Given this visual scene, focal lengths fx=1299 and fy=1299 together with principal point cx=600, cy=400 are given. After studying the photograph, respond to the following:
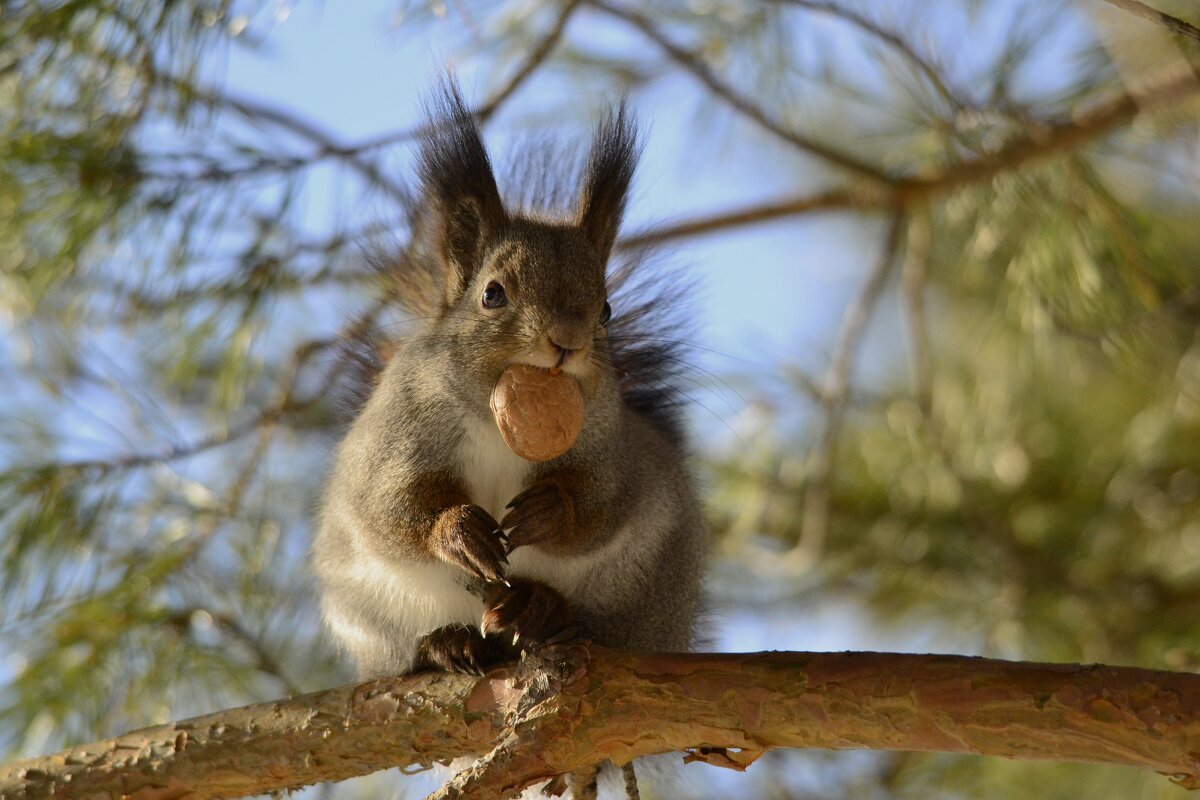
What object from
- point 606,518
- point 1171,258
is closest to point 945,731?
point 606,518

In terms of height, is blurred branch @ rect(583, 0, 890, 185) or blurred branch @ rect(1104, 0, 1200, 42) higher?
blurred branch @ rect(583, 0, 890, 185)

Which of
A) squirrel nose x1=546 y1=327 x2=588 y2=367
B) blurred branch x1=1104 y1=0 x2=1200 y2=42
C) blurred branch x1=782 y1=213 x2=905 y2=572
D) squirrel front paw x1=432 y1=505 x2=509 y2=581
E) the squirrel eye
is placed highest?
blurred branch x1=782 y1=213 x2=905 y2=572

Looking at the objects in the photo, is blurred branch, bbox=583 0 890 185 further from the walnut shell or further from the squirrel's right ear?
the walnut shell

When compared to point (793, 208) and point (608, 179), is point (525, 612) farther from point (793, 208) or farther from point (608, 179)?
point (793, 208)

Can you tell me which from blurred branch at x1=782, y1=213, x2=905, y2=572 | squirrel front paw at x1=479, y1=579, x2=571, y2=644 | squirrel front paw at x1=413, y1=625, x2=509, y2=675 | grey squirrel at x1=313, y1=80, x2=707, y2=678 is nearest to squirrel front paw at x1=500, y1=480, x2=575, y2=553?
grey squirrel at x1=313, y1=80, x2=707, y2=678

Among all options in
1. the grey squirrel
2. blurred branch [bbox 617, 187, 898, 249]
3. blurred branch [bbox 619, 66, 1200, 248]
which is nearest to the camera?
the grey squirrel

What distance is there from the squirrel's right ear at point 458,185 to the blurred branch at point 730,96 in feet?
2.44

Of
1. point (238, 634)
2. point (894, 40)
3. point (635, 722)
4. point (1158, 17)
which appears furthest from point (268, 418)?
point (1158, 17)

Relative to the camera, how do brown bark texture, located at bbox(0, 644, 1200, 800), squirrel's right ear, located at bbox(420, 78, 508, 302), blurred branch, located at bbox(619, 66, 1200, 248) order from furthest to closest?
blurred branch, located at bbox(619, 66, 1200, 248) < squirrel's right ear, located at bbox(420, 78, 508, 302) < brown bark texture, located at bbox(0, 644, 1200, 800)

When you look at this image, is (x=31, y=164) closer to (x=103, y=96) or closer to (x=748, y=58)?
(x=103, y=96)

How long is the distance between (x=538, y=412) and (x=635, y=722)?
51 centimetres

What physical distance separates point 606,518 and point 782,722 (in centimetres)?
50

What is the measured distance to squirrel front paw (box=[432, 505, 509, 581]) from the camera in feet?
6.80

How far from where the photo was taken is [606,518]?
225cm
